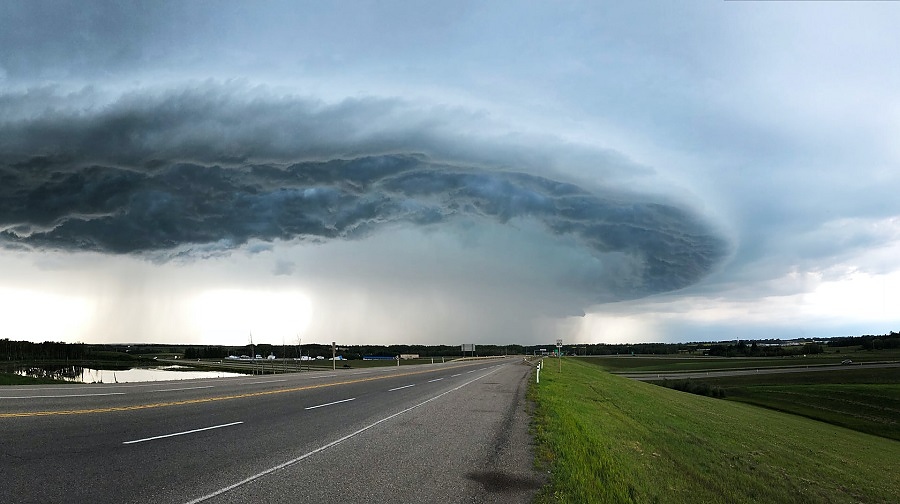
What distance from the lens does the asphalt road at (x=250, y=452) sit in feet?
27.8

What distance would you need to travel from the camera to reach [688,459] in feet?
63.6

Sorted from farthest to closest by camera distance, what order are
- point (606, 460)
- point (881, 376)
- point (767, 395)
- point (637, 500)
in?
point (881, 376)
point (767, 395)
point (606, 460)
point (637, 500)

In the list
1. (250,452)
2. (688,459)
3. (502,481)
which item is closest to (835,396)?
(688,459)

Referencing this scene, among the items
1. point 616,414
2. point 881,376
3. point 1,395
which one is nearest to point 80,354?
point 1,395

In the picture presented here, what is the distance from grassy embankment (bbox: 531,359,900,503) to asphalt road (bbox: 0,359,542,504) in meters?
1.25

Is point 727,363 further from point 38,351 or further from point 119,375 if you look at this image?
point 38,351

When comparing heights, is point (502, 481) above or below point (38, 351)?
below

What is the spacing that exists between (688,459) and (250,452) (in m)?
16.0

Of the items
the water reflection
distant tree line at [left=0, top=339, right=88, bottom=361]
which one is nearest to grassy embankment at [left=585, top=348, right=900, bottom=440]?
the water reflection

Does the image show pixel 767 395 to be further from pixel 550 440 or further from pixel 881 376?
pixel 550 440

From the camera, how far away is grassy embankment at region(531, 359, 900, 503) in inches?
471

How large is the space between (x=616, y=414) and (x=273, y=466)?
20.6m

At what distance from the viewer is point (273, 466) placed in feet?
33.3

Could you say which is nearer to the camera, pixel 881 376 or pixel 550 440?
pixel 550 440
